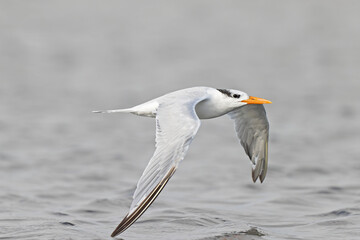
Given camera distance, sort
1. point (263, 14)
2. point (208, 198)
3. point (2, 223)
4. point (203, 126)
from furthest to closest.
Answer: point (263, 14), point (203, 126), point (208, 198), point (2, 223)

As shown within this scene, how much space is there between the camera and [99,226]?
887cm

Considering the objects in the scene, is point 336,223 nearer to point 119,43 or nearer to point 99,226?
point 99,226

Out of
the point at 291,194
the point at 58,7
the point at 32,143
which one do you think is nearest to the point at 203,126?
the point at 32,143

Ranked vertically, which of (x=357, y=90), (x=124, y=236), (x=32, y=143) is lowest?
(x=124, y=236)

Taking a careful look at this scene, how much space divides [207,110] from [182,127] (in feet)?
4.94

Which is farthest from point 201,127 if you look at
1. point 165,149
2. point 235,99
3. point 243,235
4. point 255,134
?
point 165,149

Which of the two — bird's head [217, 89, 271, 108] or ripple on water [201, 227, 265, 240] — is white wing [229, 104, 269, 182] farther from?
ripple on water [201, 227, 265, 240]

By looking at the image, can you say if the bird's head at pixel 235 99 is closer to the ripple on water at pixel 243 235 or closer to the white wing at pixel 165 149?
the white wing at pixel 165 149

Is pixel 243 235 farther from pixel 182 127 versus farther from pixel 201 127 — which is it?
pixel 201 127

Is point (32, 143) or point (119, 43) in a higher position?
point (119, 43)

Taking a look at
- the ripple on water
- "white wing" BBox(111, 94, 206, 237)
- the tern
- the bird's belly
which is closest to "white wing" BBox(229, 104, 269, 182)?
the tern

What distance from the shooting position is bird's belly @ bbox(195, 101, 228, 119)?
906cm

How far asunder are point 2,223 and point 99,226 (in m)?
1.07

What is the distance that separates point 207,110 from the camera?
29.9 feet
